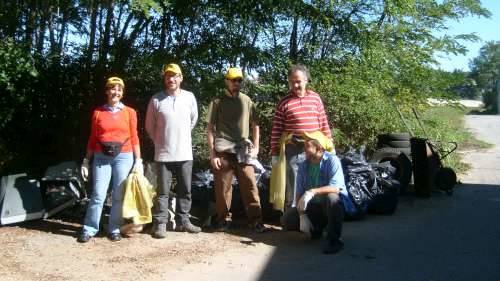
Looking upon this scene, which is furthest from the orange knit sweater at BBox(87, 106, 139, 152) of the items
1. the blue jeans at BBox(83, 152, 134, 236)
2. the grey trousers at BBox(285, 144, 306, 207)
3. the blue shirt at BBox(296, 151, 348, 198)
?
the blue shirt at BBox(296, 151, 348, 198)

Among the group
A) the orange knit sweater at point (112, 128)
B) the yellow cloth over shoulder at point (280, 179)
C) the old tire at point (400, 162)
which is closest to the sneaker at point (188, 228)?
the yellow cloth over shoulder at point (280, 179)

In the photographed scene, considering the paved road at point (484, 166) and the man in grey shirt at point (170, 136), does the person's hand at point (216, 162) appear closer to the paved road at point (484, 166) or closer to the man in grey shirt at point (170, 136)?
the man in grey shirt at point (170, 136)

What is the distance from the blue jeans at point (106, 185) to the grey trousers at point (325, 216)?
174 centimetres

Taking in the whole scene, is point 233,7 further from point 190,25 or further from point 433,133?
point 433,133

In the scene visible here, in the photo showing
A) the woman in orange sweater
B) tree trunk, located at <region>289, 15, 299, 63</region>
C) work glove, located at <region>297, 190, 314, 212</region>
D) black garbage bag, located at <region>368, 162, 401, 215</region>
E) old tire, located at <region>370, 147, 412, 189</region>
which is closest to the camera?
work glove, located at <region>297, 190, 314, 212</region>

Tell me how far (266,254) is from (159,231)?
1211 mm

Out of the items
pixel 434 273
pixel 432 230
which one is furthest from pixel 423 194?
pixel 434 273

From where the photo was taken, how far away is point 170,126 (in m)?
5.57

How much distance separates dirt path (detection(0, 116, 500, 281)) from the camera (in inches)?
183

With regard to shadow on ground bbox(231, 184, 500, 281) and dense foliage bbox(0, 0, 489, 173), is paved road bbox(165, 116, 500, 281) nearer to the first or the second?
shadow on ground bbox(231, 184, 500, 281)

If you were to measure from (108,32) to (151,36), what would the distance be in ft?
2.70

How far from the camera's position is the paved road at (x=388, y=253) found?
463 cm

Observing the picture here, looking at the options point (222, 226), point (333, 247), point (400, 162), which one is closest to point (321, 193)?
point (333, 247)

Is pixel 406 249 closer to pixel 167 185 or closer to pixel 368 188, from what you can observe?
pixel 368 188
